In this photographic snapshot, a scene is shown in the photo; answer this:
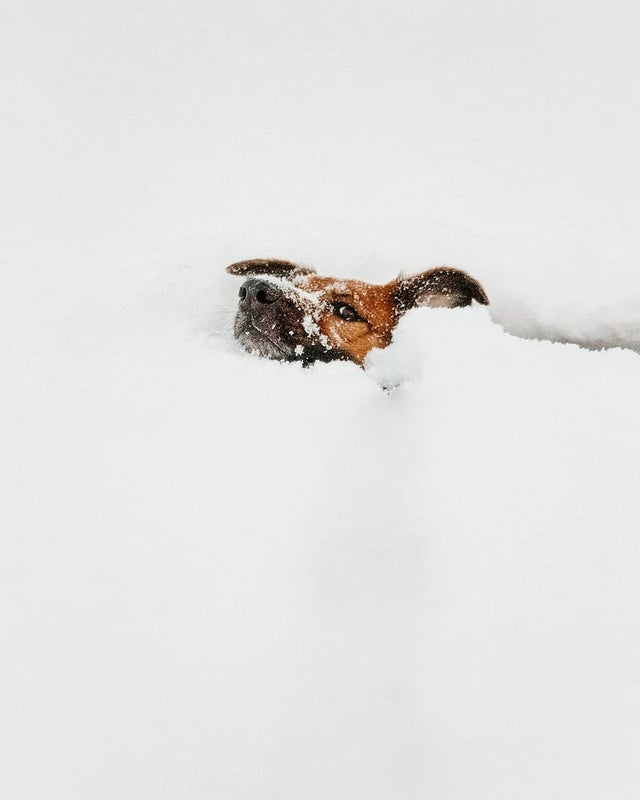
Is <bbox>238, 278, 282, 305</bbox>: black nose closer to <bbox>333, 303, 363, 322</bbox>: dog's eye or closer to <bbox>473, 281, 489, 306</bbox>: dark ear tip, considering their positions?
<bbox>333, 303, 363, 322</bbox>: dog's eye

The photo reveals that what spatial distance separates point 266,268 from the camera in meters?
4.02

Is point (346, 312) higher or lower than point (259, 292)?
lower

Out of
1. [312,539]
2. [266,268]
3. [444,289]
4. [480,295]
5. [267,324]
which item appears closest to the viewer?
[312,539]

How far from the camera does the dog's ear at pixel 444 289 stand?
367 centimetres

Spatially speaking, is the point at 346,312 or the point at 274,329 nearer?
the point at 274,329

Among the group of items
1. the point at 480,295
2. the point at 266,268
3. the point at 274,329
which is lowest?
the point at 274,329

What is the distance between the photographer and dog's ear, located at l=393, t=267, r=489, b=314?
367 cm

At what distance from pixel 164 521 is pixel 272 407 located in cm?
75

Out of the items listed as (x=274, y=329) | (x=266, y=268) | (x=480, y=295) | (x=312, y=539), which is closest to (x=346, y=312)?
(x=274, y=329)

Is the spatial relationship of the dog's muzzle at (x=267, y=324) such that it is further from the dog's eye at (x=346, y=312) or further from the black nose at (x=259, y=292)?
the dog's eye at (x=346, y=312)

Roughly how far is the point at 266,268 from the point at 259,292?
628 mm

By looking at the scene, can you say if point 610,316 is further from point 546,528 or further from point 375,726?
point 375,726

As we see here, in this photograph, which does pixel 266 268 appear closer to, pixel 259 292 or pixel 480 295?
pixel 259 292

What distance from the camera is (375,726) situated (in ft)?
5.51
